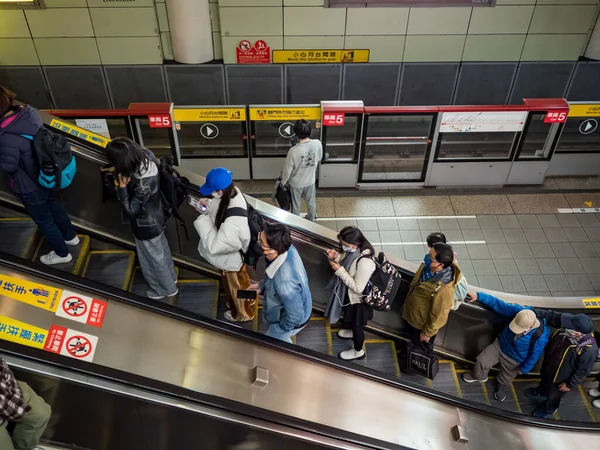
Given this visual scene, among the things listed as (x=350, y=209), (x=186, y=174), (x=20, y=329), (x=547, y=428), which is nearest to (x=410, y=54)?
(x=350, y=209)

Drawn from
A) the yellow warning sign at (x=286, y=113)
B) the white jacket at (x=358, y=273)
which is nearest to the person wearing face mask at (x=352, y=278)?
the white jacket at (x=358, y=273)

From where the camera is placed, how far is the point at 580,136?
780 centimetres

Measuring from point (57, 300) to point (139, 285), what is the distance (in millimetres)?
1103

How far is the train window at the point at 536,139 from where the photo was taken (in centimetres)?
725

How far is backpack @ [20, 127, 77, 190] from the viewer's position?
322cm

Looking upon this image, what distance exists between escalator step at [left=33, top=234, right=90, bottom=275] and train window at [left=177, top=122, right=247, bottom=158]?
11.1 feet

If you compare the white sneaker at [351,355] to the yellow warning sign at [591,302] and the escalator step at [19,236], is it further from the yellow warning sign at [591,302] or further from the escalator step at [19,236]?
the escalator step at [19,236]

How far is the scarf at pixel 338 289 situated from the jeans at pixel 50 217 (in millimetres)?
1960

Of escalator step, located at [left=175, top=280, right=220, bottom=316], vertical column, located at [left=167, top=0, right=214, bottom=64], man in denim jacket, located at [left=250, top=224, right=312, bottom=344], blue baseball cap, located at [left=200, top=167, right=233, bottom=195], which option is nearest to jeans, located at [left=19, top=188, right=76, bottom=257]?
escalator step, located at [left=175, top=280, right=220, bottom=316]

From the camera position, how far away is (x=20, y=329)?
276 centimetres

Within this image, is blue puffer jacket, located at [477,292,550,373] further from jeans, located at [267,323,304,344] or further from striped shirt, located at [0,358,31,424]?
striped shirt, located at [0,358,31,424]

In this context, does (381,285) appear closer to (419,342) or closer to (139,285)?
(419,342)

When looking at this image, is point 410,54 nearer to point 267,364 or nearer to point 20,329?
point 267,364

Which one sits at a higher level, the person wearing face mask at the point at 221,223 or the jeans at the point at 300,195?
the jeans at the point at 300,195
